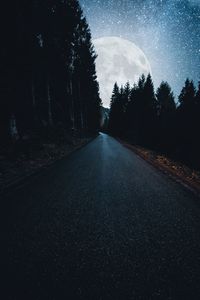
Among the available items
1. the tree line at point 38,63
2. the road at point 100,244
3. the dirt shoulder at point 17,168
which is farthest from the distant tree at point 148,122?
the road at point 100,244

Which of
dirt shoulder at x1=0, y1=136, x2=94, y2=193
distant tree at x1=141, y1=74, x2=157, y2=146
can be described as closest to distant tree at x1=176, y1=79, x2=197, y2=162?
distant tree at x1=141, y1=74, x2=157, y2=146

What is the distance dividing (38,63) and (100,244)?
17.0 metres

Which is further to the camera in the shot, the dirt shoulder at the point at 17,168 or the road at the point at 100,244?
the dirt shoulder at the point at 17,168

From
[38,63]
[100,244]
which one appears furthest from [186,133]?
[100,244]

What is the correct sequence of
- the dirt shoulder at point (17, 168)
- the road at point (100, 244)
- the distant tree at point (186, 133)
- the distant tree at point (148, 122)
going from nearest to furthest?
the road at point (100, 244) → the dirt shoulder at point (17, 168) → the distant tree at point (186, 133) → the distant tree at point (148, 122)

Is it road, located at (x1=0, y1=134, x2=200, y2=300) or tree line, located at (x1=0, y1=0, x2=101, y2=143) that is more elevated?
tree line, located at (x1=0, y1=0, x2=101, y2=143)

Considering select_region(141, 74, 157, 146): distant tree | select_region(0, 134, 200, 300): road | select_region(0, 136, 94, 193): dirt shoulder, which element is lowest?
select_region(0, 136, 94, 193): dirt shoulder

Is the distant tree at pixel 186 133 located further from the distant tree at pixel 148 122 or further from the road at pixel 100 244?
Answer: the road at pixel 100 244

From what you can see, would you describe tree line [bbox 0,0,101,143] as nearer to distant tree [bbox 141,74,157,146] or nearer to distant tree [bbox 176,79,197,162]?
distant tree [bbox 141,74,157,146]

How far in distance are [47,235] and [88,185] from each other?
10.1 feet

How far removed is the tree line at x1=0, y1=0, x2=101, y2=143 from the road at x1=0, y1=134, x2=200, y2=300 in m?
8.26

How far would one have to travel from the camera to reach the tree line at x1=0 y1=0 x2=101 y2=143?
11.4m

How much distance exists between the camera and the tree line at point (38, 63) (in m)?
11.4

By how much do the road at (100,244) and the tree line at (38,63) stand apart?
826 cm
